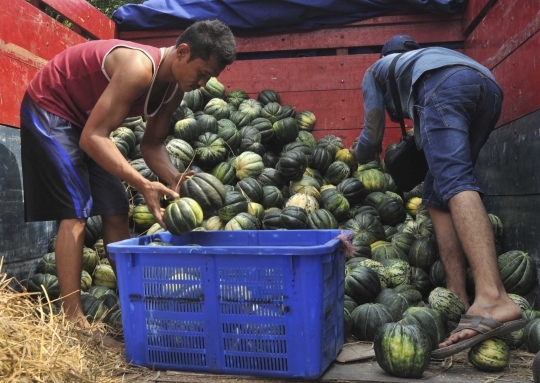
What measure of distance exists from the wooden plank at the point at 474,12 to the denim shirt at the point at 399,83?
2126 millimetres

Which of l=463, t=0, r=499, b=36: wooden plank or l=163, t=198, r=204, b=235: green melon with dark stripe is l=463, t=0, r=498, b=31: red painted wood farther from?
l=163, t=198, r=204, b=235: green melon with dark stripe

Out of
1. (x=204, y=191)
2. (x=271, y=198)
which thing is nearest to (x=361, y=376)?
(x=204, y=191)

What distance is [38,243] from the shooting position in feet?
17.7

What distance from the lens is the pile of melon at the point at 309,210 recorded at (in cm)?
385

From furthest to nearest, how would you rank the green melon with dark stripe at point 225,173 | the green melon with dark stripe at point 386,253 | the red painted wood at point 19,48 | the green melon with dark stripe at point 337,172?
1. the green melon with dark stripe at point 337,172
2. the green melon with dark stripe at point 225,173
3. the green melon with dark stripe at point 386,253
4. the red painted wood at point 19,48

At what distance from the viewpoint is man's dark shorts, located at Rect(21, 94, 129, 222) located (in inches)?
156

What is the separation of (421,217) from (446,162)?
202 centimetres

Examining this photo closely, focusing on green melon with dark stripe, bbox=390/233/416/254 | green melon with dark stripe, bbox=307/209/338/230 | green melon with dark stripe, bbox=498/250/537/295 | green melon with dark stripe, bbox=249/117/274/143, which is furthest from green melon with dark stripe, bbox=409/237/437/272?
green melon with dark stripe, bbox=249/117/274/143

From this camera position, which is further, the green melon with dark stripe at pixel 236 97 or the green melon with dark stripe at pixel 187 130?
the green melon with dark stripe at pixel 236 97

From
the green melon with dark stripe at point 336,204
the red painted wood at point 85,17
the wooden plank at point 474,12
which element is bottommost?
the green melon with dark stripe at point 336,204

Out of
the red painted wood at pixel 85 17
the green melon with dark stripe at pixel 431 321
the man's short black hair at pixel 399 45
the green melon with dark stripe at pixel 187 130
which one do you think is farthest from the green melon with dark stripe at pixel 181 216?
the red painted wood at pixel 85 17

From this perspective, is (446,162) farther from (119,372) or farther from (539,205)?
(119,372)

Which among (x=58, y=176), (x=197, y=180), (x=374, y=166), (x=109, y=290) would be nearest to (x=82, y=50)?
(x=58, y=176)

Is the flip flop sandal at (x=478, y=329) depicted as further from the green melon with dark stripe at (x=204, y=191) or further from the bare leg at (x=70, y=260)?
the bare leg at (x=70, y=260)
